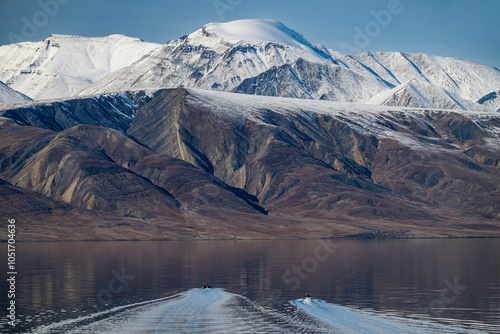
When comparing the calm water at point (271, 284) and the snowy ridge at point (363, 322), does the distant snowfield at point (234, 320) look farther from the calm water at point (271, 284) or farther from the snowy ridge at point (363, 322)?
the calm water at point (271, 284)

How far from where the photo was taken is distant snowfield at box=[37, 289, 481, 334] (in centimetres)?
5406

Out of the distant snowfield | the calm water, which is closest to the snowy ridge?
the distant snowfield

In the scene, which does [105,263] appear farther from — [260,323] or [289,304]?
[260,323]

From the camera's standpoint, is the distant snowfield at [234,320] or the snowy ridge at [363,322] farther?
the distant snowfield at [234,320]

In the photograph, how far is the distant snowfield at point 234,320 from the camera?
54.1 metres

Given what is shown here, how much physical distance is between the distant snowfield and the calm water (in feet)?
2.59

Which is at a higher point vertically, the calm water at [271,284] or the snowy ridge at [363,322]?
the calm water at [271,284]

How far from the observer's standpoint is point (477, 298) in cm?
7281

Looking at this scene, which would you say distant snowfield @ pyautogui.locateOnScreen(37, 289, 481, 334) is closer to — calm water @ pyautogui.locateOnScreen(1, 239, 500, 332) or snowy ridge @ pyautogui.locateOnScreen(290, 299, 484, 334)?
snowy ridge @ pyautogui.locateOnScreen(290, 299, 484, 334)

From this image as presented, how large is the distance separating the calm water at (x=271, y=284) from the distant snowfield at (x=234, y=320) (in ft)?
2.59

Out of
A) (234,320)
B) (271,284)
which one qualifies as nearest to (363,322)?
(234,320)

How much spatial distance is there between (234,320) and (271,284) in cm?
2848

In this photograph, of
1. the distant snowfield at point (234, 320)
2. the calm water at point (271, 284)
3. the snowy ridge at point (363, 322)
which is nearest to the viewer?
the snowy ridge at point (363, 322)

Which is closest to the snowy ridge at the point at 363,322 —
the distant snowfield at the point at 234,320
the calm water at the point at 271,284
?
the distant snowfield at the point at 234,320
